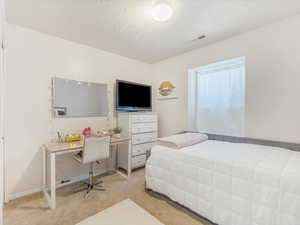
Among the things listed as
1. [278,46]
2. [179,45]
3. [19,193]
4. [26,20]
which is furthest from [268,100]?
[19,193]

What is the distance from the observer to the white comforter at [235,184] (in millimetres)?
1178

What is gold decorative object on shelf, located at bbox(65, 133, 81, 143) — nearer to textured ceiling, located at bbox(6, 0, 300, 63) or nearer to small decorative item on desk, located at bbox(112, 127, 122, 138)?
small decorative item on desk, located at bbox(112, 127, 122, 138)

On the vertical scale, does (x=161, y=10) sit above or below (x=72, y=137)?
above

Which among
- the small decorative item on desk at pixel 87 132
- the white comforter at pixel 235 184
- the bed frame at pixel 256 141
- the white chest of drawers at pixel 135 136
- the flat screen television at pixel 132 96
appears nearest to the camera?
the white comforter at pixel 235 184

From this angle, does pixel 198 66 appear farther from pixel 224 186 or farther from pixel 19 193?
pixel 19 193

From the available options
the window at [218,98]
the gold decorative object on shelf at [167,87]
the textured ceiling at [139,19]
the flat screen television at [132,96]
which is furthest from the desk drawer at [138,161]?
the textured ceiling at [139,19]

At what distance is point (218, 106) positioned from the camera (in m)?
2.76

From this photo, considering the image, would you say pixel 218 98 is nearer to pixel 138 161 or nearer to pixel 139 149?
pixel 139 149

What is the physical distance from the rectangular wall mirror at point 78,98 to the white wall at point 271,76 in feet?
7.28

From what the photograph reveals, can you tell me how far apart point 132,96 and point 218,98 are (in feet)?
5.64

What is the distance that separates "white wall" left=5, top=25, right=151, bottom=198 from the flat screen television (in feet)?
2.40

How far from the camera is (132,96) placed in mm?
3324

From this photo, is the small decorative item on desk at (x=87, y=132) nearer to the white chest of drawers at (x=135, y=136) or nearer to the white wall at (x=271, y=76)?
the white chest of drawers at (x=135, y=136)

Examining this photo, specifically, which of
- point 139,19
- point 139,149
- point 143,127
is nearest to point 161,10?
point 139,19
